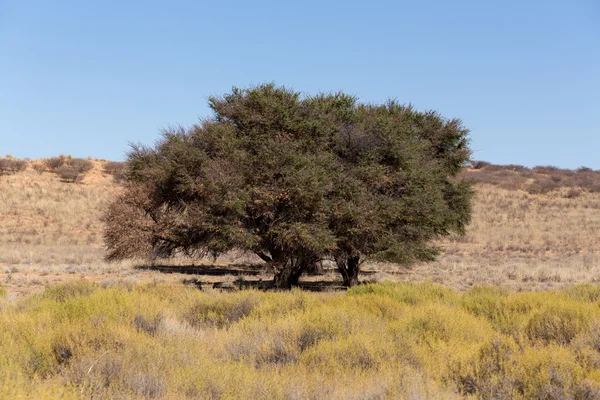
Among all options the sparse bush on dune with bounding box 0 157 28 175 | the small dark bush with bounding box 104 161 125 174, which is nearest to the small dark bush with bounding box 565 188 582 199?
the small dark bush with bounding box 104 161 125 174

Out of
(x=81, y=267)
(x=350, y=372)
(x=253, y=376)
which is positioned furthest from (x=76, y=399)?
(x=81, y=267)

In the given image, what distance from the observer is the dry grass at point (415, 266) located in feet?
82.5

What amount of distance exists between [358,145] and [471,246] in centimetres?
2703

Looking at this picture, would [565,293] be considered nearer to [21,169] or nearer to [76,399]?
[76,399]

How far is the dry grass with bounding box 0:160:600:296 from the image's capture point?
82.5 feet

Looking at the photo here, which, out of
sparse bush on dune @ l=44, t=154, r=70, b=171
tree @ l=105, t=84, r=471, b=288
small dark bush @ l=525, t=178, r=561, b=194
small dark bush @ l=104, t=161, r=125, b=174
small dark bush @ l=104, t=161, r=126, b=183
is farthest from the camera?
small dark bush @ l=525, t=178, r=561, b=194

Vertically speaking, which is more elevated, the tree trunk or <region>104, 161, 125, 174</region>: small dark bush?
<region>104, 161, 125, 174</region>: small dark bush

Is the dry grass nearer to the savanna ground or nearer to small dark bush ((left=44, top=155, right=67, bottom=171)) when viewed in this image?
small dark bush ((left=44, top=155, right=67, bottom=171))

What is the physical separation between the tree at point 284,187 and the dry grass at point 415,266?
3.53 meters

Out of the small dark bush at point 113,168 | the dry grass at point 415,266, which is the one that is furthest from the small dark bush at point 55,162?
the small dark bush at point 113,168

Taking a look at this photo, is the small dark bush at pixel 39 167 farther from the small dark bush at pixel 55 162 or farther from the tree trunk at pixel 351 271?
the tree trunk at pixel 351 271

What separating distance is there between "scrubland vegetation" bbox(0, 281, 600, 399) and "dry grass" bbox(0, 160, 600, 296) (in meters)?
9.74

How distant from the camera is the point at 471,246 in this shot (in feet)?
146

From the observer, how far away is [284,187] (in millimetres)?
18031
